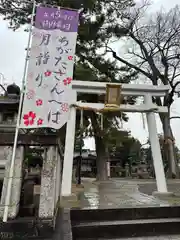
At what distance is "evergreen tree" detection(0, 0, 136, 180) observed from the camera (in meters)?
12.8

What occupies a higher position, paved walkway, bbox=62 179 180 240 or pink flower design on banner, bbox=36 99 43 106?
pink flower design on banner, bbox=36 99 43 106

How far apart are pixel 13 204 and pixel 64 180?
10.8ft

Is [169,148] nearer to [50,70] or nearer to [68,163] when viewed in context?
[68,163]

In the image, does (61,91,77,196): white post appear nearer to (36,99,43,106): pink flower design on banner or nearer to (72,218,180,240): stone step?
(72,218,180,240): stone step

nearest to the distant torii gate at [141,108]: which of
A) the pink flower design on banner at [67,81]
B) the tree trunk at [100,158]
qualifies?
the pink flower design on banner at [67,81]

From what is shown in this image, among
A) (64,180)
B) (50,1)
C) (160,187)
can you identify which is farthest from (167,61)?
(64,180)

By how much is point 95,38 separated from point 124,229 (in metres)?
13.4

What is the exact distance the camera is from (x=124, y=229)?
359 cm

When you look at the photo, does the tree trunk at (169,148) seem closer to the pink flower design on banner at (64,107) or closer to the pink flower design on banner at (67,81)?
the pink flower design on banner at (67,81)

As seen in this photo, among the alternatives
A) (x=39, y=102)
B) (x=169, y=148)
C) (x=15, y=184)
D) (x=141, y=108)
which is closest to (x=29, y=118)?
(x=39, y=102)

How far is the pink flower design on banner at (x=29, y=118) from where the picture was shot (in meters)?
3.41

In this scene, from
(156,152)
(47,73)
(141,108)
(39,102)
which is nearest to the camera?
(39,102)

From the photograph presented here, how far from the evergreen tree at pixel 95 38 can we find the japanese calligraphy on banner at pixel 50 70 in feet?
26.0

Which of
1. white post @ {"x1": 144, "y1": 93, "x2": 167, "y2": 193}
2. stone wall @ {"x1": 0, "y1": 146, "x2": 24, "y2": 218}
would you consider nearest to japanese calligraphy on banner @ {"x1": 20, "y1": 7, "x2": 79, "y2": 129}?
stone wall @ {"x1": 0, "y1": 146, "x2": 24, "y2": 218}
